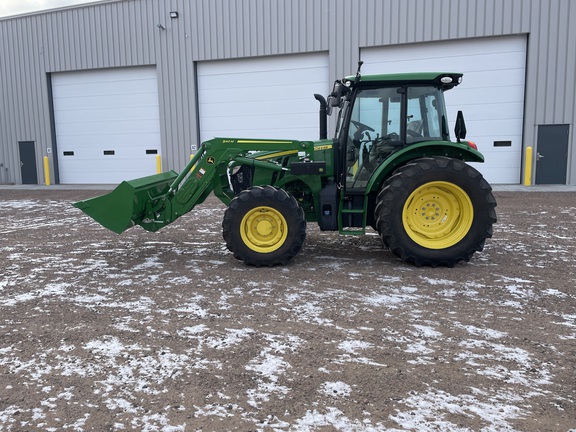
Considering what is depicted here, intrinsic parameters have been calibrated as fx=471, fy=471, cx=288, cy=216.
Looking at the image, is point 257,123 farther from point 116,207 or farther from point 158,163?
point 116,207

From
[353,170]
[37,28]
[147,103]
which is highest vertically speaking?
[37,28]

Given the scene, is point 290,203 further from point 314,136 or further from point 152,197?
point 314,136

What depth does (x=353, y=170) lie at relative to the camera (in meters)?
5.64

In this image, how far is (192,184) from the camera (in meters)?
5.92

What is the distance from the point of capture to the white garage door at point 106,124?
17219mm

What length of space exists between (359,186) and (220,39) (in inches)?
469

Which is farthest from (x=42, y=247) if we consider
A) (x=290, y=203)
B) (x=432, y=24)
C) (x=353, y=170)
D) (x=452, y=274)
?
(x=432, y=24)

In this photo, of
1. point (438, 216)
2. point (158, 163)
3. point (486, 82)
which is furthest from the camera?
point (158, 163)

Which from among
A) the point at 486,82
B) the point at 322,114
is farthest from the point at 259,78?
the point at 322,114

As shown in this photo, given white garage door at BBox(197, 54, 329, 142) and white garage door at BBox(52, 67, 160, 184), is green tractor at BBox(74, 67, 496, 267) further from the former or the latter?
white garage door at BBox(52, 67, 160, 184)

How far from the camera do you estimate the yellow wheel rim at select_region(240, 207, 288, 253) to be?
5418mm

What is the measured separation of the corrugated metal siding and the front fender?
9.76 meters

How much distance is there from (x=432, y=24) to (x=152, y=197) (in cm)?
1129

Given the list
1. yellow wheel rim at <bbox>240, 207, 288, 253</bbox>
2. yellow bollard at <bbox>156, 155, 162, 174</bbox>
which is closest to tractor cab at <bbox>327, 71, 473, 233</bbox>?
yellow wheel rim at <bbox>240, 207, 288, 253</bbox>
